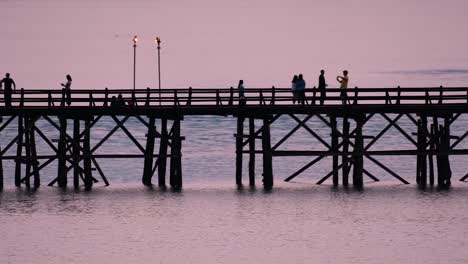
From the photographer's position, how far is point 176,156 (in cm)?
4975

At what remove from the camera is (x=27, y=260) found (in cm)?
3506

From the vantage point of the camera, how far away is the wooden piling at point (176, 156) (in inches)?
1964

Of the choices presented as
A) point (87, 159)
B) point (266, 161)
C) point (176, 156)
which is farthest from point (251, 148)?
point (87, 159)

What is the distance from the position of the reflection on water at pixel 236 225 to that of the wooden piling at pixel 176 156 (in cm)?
81

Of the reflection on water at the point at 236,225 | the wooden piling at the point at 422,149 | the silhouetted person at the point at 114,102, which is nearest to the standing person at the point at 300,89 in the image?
the reflection on water at the point at 236,225

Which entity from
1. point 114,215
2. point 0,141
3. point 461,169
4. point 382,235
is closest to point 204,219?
point 114,215

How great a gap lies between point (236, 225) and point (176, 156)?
8903 mm

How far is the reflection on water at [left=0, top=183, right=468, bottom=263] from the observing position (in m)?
36.1

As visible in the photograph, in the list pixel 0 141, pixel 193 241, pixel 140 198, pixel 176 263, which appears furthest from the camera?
pixel 0 141

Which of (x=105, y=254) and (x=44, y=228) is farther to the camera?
(x=44, y=228)

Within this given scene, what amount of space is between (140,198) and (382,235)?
35.9 ft

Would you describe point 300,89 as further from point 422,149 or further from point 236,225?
Answer: point 236,225

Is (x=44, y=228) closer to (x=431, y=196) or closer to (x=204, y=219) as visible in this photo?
(x=204, y=219)

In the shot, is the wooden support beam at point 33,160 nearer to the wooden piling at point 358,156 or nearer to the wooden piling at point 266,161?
the wooden piling at point 266,161
